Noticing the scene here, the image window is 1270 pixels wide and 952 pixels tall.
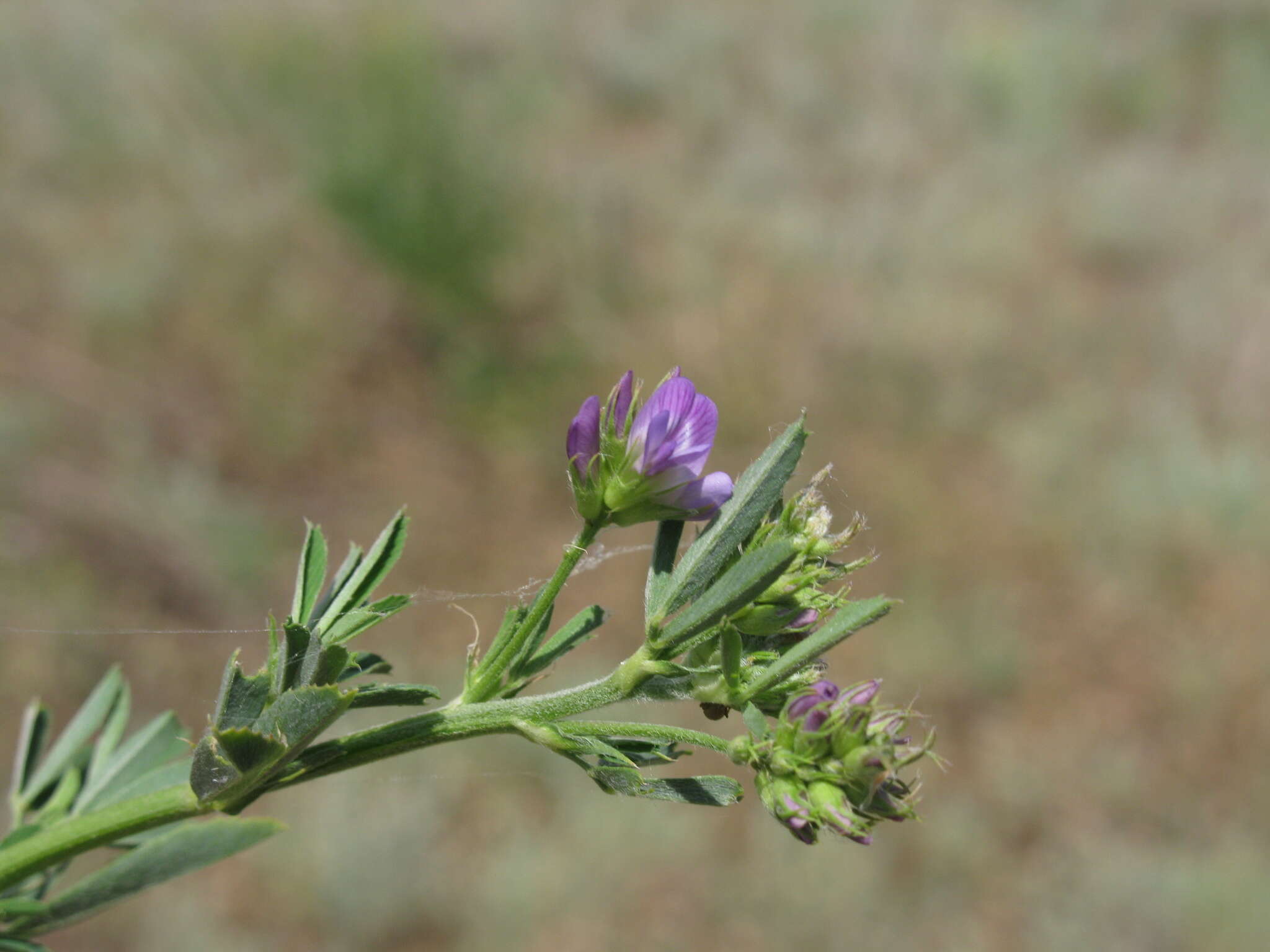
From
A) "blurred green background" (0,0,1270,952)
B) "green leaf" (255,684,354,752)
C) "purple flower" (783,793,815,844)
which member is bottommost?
"purple flower" (783,793,815,844)

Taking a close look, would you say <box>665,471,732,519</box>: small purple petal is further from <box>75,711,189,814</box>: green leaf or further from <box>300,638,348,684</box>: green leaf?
<box>75,711,189,814</box>: green leaf

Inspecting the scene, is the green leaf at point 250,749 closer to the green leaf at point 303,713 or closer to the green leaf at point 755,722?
the green leaf at point 303,713

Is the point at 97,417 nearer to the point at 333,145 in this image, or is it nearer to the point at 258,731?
the point at 333,145

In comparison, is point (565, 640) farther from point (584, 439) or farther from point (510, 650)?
point (584, 439)

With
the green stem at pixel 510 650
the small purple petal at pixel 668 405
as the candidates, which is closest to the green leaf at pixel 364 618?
the green stem at pixel 510 650

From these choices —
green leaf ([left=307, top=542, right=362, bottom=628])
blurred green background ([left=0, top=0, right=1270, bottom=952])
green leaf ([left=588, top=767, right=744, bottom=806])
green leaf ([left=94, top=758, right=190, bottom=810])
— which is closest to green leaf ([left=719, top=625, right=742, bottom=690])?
green leaf ([left=588, top=767, right=744, bottom=806])

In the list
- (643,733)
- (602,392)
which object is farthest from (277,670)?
(602,392)
